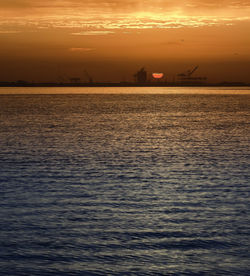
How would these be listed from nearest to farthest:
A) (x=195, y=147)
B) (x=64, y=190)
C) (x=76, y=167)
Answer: (x=64, y=190) → (x=76, y=167) → (x=195, y=147)

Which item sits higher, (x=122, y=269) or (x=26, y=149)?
(x=26, y=149)

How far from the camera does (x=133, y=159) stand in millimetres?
35531

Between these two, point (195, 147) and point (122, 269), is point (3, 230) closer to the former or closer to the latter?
point (122, 269)

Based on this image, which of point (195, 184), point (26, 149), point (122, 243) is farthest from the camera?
point (26, 149)

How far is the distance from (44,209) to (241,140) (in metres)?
34.6

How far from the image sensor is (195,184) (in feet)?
83.8

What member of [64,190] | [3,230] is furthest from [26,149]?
[3,230]

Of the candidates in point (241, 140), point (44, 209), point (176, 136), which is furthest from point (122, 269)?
point (176, 136)

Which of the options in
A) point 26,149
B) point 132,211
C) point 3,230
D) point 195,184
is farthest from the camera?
point 26,149

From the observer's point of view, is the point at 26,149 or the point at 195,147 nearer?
the point at 26,149

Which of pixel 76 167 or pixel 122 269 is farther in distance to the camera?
pixel 76 167

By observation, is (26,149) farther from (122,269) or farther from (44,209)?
(122,269)

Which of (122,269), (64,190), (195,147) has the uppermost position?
(195,147)

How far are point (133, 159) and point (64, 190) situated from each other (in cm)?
1219
